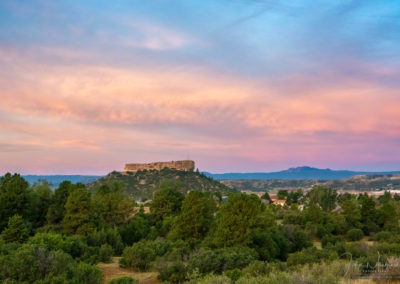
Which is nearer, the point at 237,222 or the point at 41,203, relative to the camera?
the point at 237,222

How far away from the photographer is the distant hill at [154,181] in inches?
4422

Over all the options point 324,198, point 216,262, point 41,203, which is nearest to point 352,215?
point 324,198

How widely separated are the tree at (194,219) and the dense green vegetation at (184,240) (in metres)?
0.09

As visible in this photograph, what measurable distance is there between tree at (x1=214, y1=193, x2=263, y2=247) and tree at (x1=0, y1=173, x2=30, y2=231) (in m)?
21.9

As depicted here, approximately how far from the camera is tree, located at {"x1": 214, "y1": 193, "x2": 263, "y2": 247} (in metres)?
27.0

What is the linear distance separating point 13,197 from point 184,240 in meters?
19.0

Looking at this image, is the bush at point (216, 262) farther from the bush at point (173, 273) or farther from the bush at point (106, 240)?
the bush at point (106, 240)

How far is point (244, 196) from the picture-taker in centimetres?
2998

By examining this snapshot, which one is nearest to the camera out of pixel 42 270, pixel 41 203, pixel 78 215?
pixel 42 270

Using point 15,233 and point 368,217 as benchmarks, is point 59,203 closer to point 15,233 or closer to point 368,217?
point 15,233

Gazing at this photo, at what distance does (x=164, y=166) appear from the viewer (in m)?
155

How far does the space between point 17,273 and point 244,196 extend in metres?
18.9

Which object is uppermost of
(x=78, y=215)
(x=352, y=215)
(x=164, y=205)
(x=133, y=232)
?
(x=78, y=215)

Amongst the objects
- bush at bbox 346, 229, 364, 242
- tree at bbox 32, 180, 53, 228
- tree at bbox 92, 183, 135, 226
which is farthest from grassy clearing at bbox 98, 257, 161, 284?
bush at bbox 346, 229, 364, 242
